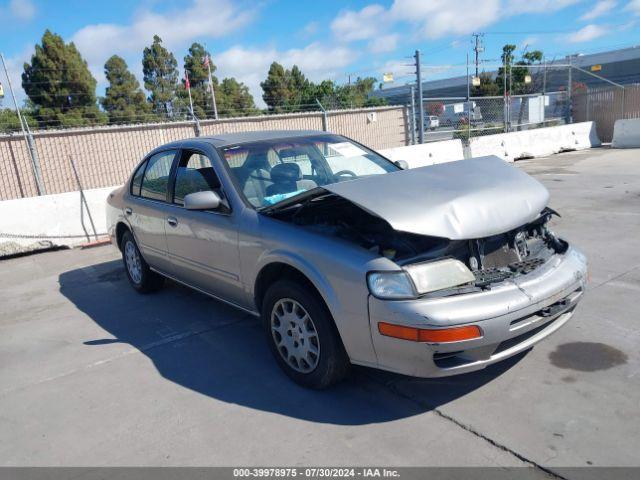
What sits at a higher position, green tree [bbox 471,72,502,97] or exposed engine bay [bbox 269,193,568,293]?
green tree [bbox 471,72,502,97]

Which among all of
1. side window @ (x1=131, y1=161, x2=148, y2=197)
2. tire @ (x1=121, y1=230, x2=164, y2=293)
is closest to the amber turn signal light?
→ tire @ (x1=121, y1=230, x2=164, y2=293)

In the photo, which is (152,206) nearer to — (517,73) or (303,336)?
(303,336)

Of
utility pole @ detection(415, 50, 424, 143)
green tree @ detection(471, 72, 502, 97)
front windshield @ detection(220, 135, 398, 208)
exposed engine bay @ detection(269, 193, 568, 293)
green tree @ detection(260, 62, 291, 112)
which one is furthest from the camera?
green tree @ detection(471, 72, 502, 97)

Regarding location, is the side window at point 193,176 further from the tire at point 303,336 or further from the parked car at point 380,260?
the tire at point 303,336

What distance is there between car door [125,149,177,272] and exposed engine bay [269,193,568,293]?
5.90ft

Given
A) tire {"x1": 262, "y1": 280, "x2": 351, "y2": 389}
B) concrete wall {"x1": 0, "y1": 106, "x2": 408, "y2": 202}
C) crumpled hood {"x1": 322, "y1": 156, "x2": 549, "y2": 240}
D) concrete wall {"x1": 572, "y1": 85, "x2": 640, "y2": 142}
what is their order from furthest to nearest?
concrete wall {"x1": 572, "y1": 85, "x2": 640, "y2": 142}, concrete wall {"x1": 0, "y1": 106, "x2": 408, "y2": 202}, tire {"x1": 262, "y1": 280, "x2": 351, "y2": 389}, crumpled hood {"x1": 322, "y1": 156, "x2": 549, "y2": 240}

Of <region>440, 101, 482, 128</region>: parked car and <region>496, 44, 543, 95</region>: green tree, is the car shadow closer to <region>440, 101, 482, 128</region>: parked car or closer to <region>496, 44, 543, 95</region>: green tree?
<region>440, 101, 482, 128</region>: parked car

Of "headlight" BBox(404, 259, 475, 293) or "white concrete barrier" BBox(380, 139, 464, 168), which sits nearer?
"headlight" BBox(404, 259, 475, 293)

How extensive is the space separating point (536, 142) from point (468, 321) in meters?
15.7

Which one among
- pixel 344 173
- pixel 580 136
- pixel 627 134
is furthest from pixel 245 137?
pixel 580 136

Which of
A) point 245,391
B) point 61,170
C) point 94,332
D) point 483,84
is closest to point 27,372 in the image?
point 94,332

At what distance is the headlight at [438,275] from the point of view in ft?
9.34

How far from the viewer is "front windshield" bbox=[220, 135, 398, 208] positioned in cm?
409

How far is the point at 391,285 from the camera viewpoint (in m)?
2.84
